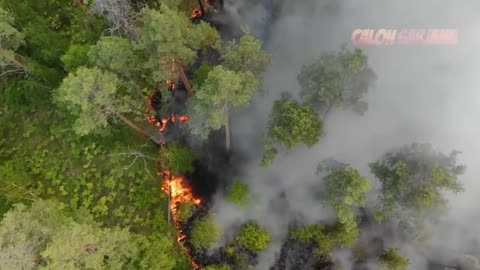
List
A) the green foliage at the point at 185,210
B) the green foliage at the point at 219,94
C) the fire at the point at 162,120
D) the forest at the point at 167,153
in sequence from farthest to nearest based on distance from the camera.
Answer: the fire at the point at 162,120 → the green foliage at the point at 185,210 → the forest at the point at 167,153 → the green foliage at the point at 219,94

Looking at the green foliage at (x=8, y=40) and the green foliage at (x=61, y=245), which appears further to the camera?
the green foliage at (x=8, y=40)

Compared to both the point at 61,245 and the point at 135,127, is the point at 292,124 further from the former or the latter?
the point at 61,245

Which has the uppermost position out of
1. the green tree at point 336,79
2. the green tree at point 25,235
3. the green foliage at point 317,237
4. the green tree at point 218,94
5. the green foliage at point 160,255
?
the green tree at point 336,79

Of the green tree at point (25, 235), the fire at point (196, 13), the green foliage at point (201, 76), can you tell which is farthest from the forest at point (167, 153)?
the fire at point (196, 13)

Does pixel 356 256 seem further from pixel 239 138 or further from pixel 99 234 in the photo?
pixel 99 234

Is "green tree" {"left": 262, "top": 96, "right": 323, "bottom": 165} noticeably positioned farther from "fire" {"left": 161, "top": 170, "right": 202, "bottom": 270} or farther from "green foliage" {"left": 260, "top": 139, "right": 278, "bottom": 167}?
"fire" {"left": 161, "top": 170, "right": 202, "bottom": 270}

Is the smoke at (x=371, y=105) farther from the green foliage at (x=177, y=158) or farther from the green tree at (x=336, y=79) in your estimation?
the green tree at (x=336, y=79)
